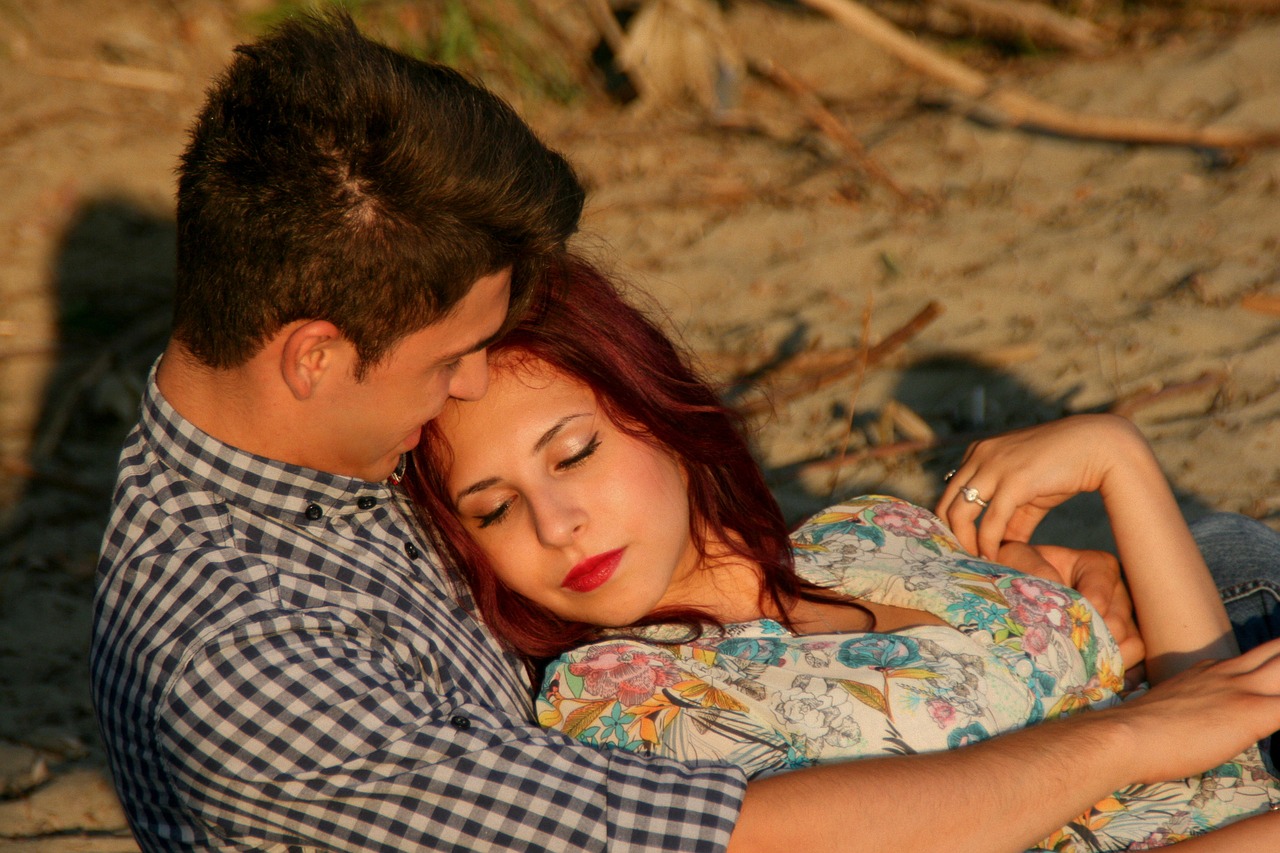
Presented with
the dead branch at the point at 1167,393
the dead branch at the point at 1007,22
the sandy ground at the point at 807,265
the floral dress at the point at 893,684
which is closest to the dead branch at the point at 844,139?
the sandy ground at the point at 807,265

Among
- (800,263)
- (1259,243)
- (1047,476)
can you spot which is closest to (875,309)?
(800,263)

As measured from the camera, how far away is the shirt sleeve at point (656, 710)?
88.8 inches

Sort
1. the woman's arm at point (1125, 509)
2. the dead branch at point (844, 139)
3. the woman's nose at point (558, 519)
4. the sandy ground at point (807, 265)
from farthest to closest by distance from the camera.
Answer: the dead branch at point (844, 139), the sandy ground at point (807, 265), the woman's arm at point (1125, 509), the woman's nose at point (558, 519)

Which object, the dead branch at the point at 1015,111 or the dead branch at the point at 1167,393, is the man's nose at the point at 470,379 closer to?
the dead branch at the point at 1167,393

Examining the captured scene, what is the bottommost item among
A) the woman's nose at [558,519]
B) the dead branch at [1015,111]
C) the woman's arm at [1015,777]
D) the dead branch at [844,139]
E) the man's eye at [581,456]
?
the woman's arm at [1015,777]

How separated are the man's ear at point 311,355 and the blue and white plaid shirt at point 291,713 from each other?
0.17m

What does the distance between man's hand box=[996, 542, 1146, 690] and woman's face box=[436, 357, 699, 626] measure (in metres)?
1.04

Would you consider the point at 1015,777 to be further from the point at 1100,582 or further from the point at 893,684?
the point at 1100,582

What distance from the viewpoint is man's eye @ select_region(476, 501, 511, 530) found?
8.38 ft

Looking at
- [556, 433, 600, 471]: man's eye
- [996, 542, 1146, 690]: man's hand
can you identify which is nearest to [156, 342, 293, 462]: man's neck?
[556, 433, 600, 471]: man's eye

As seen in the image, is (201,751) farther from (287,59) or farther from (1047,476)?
(1047,476)

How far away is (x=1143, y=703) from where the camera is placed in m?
2.53

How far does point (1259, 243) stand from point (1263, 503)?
5.91 ft

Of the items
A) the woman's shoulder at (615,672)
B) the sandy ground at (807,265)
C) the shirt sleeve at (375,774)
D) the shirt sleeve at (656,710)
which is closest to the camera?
the shirt sleeve at (375,774)
